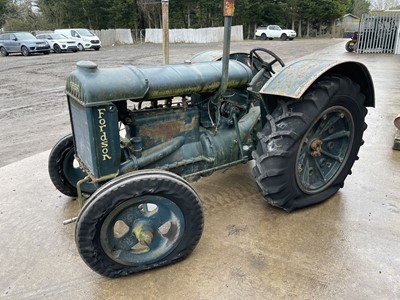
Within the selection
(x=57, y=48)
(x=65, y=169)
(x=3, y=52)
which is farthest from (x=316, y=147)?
(x=3, y=52)

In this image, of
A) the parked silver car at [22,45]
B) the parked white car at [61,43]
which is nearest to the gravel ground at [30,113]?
the parked silver car at [22,45]

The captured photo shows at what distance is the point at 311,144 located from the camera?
2826mm

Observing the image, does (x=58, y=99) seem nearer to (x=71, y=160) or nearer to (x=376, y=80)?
(x=71, y=160)

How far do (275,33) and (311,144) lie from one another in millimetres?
29534

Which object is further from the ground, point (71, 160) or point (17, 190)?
point (71, 160)

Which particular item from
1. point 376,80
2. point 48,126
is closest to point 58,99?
point 48,126

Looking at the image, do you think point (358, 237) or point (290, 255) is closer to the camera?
point (290, 255)

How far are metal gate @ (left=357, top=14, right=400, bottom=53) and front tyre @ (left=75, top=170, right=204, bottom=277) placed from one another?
16.2 m

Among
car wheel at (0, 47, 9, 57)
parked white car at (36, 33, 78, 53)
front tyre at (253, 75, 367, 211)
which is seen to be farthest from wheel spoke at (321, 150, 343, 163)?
car wheel at (0, 47, 9, 57)

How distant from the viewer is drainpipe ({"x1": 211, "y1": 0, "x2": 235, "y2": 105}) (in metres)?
2.40

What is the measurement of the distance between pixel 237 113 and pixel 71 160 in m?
1.51

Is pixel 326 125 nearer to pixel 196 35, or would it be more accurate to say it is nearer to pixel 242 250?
pixel 242 250

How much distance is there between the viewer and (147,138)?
2666mm

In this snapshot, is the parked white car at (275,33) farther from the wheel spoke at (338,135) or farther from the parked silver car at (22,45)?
the wheel spoke at (338,135)
